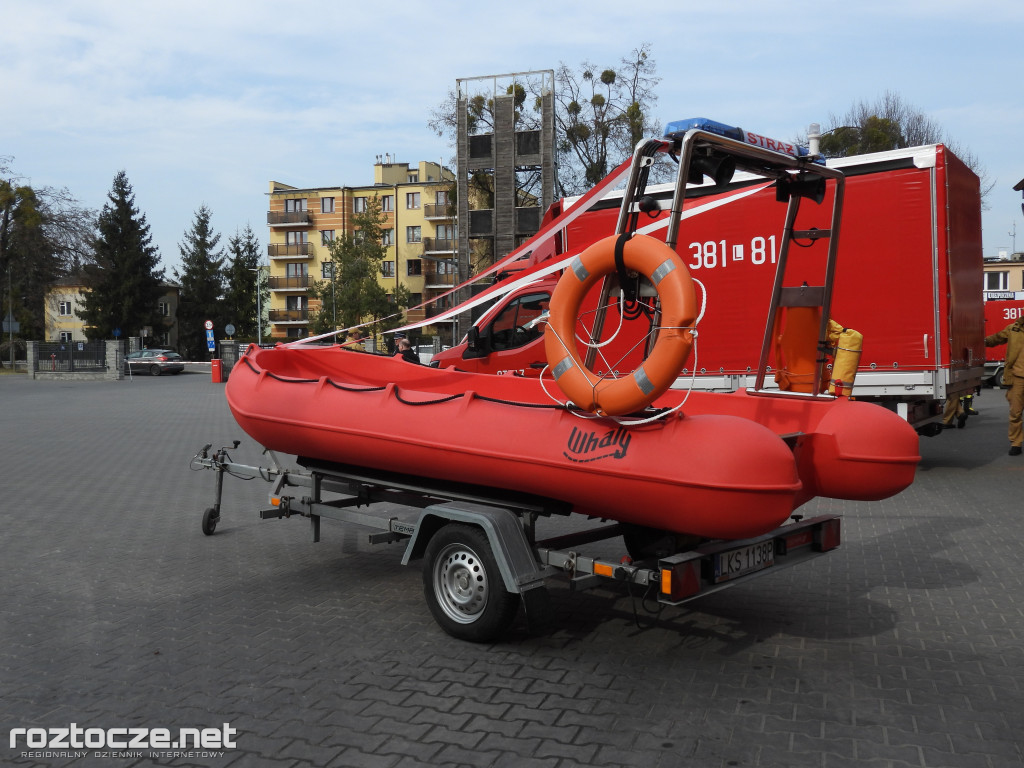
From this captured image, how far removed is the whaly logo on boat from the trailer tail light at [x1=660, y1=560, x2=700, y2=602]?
0.61m

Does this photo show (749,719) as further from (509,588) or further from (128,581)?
(128,581)

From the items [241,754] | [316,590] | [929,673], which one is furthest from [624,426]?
[316,590]

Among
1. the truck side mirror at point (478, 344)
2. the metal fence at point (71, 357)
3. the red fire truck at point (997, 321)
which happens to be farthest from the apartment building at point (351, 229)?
the truck side mirror at point (478, 344)

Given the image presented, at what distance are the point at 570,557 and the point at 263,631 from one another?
1.96 metres

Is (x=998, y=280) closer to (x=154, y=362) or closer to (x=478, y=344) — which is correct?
(x=154, y=362)

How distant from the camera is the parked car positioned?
47.6 metres

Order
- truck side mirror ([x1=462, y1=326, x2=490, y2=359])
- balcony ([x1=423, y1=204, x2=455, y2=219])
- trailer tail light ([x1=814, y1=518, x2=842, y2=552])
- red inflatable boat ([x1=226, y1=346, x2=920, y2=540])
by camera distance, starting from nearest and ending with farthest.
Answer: red inflatable boat ([x1=226, y1=346, x2=920, y2=540]) < trailer tail light ([x1=814, y1=518, x2=842, y2=552]) < truck side mirror ([x1=462, y1=326, x2=490, y2=359]) < balcony ([x1=423, y1=204, x2=455, y2=219])

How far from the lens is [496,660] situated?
488 centimetres

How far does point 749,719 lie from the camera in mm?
4086

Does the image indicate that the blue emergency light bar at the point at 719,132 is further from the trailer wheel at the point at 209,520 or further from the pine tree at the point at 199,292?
the pine tree at the point at 199,292

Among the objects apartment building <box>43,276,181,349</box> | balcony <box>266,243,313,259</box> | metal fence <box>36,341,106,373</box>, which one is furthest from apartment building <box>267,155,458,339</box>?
metal fence <box>36,341,106,373</box>

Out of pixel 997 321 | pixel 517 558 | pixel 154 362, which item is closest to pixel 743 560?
pixel 517 558

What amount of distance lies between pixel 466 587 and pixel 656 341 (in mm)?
1831

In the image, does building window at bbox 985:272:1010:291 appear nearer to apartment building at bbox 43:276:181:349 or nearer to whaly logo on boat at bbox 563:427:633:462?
apartment building at bbox 43:276:181:349
